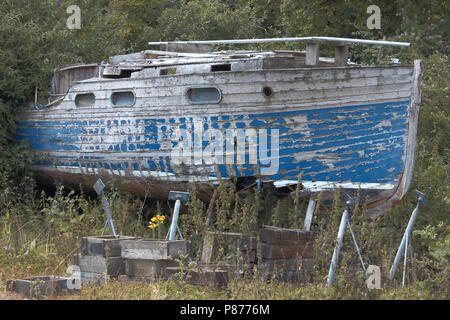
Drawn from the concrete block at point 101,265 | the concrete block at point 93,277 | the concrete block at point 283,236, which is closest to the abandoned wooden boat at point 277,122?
the concrete block at point 283,236

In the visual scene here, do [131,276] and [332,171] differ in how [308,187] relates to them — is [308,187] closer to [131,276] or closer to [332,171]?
[332,171]

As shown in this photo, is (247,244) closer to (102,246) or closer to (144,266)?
(144,266)

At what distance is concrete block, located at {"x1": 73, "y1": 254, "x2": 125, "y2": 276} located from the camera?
6809 mm

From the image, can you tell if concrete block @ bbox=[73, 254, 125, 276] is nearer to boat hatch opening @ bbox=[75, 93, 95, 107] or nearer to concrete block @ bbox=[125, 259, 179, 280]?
concrete block @ bbox=[125, 259, 179, 280]

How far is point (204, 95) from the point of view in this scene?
28.6 feet

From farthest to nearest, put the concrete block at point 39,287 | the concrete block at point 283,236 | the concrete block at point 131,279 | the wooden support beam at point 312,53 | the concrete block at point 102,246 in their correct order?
the wooden support beam at point 312,53 → the concrete block at point 102,246 → the concrete block at point 283,236 → the concrete block at point 131,279 → the concrete block at point 39,287

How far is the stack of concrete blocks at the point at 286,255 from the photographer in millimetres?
6594

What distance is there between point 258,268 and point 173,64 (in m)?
3.75

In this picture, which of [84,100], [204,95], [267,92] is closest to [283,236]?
[267,92]

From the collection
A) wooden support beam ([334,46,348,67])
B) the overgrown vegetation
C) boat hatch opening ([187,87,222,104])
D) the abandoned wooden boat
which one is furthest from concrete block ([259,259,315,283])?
wooden support beam ([334,46,348,67])

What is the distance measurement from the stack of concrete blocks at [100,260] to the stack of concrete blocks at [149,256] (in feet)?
0.33

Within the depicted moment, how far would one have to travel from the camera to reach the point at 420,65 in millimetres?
8109

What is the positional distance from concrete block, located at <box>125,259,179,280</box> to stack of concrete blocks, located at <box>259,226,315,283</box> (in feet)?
3.31

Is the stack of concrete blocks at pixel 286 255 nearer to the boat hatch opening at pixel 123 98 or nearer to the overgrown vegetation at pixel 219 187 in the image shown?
the overgrown vegetation at pixel 219 187
